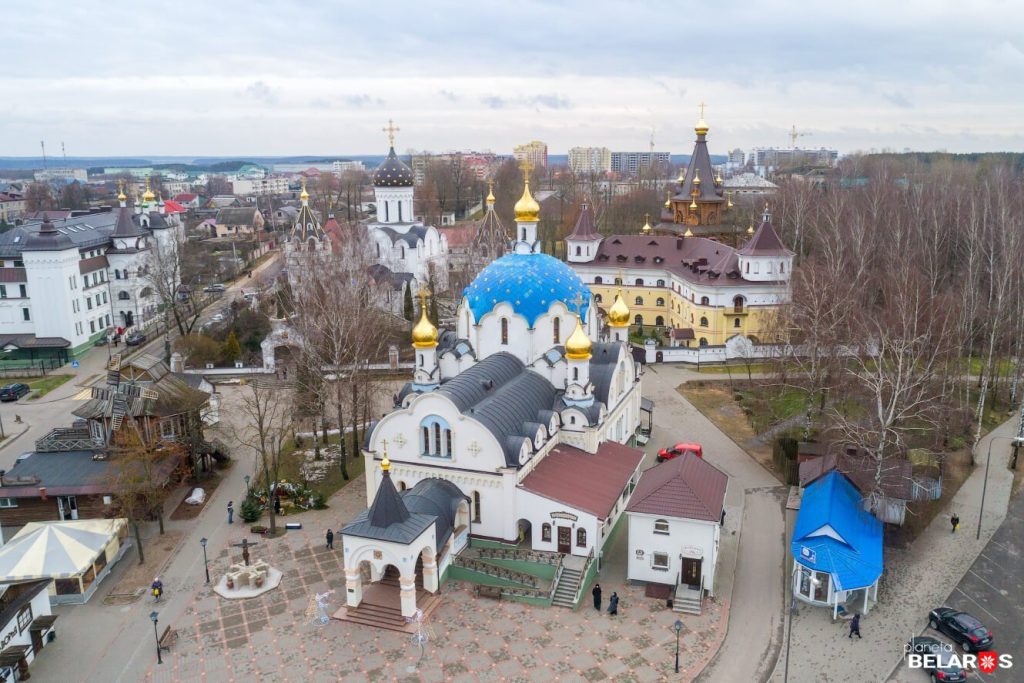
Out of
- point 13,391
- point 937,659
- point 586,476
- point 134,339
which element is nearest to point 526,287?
point 586,476

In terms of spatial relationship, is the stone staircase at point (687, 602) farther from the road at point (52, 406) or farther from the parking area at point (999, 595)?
the road at point (52, 406)

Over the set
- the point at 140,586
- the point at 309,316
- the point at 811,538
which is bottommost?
the point at 140,586

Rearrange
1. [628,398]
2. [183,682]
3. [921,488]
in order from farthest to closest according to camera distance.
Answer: [628,398] → [921,488] → [183,682]

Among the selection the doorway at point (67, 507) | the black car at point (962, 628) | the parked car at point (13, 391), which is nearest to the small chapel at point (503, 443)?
the black car at point (962, 628)

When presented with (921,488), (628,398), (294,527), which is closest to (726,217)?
(628,398)

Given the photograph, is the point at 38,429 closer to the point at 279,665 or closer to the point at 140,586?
the point at 140,586

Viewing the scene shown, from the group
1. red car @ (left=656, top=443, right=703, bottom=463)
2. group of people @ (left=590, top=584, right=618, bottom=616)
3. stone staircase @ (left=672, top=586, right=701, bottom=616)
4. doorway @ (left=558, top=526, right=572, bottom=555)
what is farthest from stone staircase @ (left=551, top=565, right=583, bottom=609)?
red car @ (left=656, top=443, right=703, bottom=463)

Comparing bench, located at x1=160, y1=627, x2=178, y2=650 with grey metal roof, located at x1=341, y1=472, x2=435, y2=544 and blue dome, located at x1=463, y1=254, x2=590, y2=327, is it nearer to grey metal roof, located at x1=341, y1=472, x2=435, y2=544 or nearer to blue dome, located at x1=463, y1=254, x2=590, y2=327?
grey metal roof, located at x1=341, y1=472, x2=435, y2=544

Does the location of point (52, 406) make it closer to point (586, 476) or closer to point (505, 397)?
point (505, 397)
